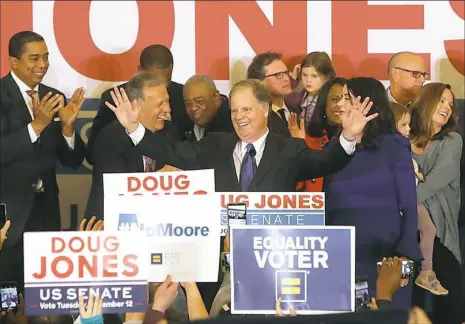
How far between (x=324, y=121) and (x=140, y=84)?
1.18m

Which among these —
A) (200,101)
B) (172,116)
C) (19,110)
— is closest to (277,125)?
(200,101)

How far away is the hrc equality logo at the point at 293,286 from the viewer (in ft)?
15.3

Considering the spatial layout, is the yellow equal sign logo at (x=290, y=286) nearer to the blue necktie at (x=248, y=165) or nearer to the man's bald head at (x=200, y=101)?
the blue necktie at (x=248, y=165)

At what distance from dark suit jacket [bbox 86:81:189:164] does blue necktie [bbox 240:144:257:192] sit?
1178 mm

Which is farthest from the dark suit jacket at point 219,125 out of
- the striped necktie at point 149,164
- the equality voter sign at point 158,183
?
the equality voter sign at point 158,183

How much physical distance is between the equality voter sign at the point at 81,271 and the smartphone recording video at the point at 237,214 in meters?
0.65

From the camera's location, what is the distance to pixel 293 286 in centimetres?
468

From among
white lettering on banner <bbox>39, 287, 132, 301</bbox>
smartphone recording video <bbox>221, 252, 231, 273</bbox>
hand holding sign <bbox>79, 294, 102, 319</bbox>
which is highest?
smartphone recording video <bbox>221, 252, 231, 273</bbox>

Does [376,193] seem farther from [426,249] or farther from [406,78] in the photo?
[406,78]

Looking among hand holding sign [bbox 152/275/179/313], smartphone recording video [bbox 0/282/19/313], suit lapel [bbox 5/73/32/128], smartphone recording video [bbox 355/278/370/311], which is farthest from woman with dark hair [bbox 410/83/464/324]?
smartphone recording video [bbox 0/282/19/313]

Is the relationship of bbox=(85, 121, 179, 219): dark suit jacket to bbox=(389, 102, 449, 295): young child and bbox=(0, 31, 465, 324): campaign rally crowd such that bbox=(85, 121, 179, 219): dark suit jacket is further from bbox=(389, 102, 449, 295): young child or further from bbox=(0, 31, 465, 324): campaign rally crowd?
bbox=(389, 102, 449, 295): young child

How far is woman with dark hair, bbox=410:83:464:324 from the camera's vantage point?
21.0 ft

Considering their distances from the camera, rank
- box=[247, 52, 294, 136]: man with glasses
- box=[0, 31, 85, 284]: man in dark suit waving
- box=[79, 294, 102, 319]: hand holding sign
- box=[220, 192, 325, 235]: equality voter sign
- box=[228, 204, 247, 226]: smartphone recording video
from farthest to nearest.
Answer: box=[247, 52, 294, 136]: man with glasses < box=[0, 31, 85, 284]: man in dark suit waving < box=[220, 192, 325, 235]: equality voter sign < box=[228, 204, 247, 226]: smartphone recording video < box=[79, 294, 102, 319]: hand holding sign

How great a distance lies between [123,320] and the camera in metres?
5.20
